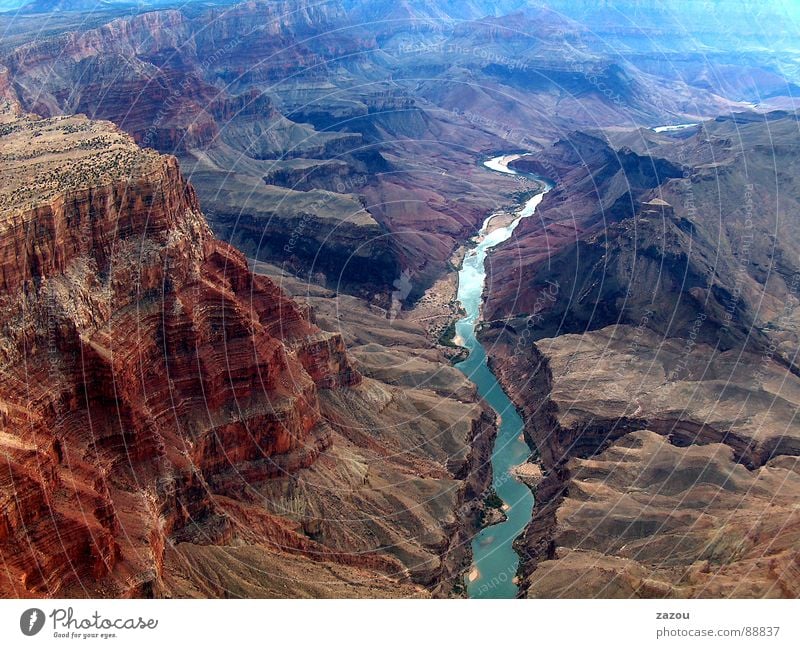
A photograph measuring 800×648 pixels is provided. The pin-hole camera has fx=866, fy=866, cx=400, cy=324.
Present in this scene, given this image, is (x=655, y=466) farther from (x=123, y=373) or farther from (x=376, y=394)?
(x=123, y=373)

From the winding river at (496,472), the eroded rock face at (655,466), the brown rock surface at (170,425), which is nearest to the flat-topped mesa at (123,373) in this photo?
the brown rock surface at (170,425)

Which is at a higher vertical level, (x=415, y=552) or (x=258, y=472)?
(x=258, y=472)

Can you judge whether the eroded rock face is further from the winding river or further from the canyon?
the winding river

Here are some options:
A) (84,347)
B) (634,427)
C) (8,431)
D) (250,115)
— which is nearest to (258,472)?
(84,347)

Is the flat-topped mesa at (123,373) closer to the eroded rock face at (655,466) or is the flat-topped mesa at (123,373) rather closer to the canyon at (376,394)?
the canyon at (376,394)

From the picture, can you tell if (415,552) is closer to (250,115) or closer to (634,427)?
(634,427)

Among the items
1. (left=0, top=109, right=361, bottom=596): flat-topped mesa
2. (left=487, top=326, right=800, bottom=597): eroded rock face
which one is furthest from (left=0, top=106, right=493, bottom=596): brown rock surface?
(left=487, top=326, right=800, bottom=597): eroded rock face

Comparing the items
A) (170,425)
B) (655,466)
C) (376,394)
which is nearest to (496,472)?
(376,394)
